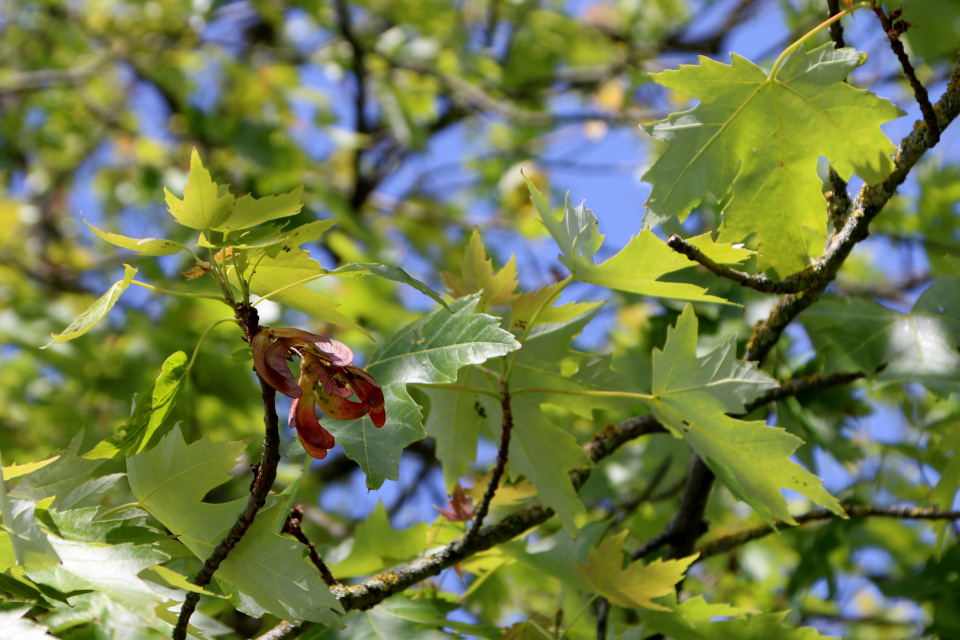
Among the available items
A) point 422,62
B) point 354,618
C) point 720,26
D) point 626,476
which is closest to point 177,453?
point 354,618

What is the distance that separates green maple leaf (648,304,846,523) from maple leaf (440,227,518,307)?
0.19 m

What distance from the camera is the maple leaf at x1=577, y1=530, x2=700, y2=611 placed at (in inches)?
28.3

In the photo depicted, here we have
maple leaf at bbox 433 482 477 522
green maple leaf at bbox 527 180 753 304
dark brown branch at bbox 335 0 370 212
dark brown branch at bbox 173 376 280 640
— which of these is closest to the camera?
dark brown branch at bbox 173 376 280 640

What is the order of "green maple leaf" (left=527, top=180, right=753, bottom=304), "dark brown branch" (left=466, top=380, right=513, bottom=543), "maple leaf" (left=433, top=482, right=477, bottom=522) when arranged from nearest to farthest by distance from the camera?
"green maple leaf" (left=527, top=180, right=753, bottom=304)
"dark brown branch" (left=466, top=380, right=513, bottom=543)
"maple leaf" (left=433, top=482, right=477, bottom=522)

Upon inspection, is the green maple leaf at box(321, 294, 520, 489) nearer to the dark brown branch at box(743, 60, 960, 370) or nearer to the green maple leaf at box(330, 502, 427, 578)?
the green maple leaf at box(330, 502, 427, 578)

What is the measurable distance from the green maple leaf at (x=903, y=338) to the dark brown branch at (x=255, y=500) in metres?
0.68

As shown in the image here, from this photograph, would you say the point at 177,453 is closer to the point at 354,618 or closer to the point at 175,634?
the point at 175,634

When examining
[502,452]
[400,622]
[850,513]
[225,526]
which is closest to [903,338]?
[850,513]

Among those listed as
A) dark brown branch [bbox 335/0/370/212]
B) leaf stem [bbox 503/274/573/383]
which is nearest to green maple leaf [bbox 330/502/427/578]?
leaf stem [bbox 503/274/573/383]

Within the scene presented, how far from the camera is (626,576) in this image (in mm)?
731

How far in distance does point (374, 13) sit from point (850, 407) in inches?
111

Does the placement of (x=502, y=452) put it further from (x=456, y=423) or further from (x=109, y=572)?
(x=109, y=572)

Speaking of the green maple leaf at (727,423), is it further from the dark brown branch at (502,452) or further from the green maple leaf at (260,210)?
the green maple leaf at (260,210)

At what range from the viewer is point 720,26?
2.89 meters
